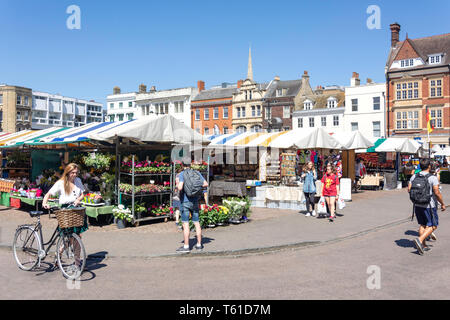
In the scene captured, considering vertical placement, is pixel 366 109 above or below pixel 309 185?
above

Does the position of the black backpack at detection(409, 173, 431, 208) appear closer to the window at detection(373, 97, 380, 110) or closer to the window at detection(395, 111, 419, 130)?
the window at detection(395, 111, 419, 130)

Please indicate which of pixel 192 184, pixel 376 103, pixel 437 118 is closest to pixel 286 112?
pixel 376 103

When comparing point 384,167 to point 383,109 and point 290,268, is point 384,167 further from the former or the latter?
point 290,268

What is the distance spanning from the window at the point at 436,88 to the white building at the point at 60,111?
248 ft

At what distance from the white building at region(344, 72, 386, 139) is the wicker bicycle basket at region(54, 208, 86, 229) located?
4229cm

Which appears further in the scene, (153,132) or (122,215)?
(153,132)

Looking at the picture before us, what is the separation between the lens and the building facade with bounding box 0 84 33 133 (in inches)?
2921

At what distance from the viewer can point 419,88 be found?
137 feet

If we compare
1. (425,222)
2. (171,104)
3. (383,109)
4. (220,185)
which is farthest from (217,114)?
(425,222)

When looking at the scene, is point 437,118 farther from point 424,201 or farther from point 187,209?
point 187,209

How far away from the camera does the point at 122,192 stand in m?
11.3

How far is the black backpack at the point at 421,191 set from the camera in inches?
312

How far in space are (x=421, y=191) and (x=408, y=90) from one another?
3876 cm

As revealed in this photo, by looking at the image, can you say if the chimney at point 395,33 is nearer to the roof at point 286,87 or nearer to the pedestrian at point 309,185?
the roof at point 286,87
